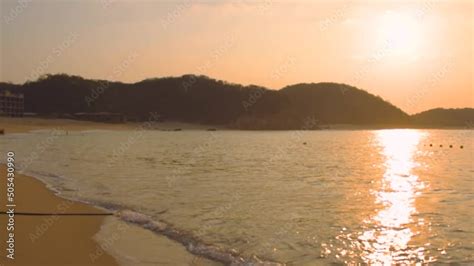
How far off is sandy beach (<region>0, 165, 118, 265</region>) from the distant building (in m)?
145

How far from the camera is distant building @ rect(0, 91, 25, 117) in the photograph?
500ft

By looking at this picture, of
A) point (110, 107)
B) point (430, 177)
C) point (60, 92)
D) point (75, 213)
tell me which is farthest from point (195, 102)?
point (75, 213)

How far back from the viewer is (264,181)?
2405cm

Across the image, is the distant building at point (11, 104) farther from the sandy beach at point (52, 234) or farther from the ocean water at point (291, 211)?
the sandy beach at point (52, 234)

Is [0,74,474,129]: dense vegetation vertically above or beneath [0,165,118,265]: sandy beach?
above

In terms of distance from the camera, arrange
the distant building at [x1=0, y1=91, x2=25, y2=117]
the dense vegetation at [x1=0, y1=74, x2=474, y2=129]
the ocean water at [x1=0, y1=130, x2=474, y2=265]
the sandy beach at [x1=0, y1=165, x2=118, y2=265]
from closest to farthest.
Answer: the sandy beach at [x1=0, y1=165, x2=118, y2=265] → the ocean water at [x1=0, y1=130, x2=474, y2=265] → the distant building at [x1=0, y1=91, x2=25, y2=117] → the dense vegetation at [x1=0, y1=74, x2=474, y2=129]

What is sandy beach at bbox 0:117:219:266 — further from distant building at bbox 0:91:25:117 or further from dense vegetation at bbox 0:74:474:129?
dense vegetation at bbox 0:74:474:129

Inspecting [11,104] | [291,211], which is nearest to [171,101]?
[11,104]

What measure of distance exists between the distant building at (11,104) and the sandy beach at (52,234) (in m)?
145

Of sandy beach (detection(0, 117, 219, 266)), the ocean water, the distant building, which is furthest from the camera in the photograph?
the distant building

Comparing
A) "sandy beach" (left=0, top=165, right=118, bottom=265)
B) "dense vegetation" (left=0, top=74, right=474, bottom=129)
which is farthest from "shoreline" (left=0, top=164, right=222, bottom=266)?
"dense vegetation" (left=0, top=74, right=474, bottom=129)

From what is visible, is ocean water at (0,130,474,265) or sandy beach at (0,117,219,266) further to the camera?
→ ocean water at (0,130,474,265)

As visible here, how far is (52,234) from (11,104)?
16144cm

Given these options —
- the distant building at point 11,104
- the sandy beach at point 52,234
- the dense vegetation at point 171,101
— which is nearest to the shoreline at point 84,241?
the sandy beach at point 52,234
